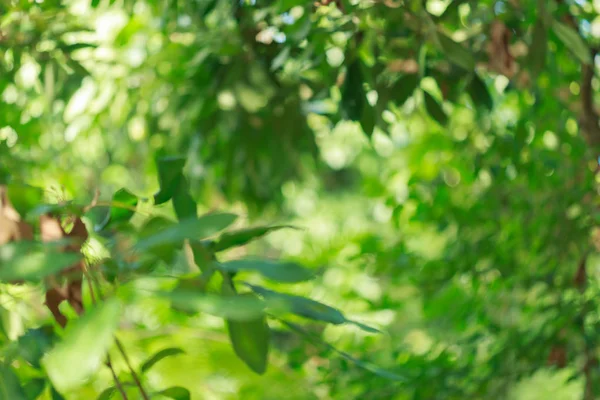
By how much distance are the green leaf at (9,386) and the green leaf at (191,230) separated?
0.30ft

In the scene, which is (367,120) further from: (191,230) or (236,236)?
(191,230)

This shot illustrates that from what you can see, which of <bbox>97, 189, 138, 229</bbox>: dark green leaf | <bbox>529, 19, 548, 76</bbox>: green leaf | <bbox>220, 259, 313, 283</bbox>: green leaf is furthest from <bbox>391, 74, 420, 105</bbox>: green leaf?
<bbox>220, 259, 313, 283</bbox>: green leaf

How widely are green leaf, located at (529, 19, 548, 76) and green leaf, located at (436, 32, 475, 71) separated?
0.32 feet

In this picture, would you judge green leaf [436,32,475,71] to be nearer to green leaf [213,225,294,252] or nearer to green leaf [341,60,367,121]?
green leaf [341,60,367,121]

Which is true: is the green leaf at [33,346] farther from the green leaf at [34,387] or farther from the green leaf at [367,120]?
the green leaf at [367,120]

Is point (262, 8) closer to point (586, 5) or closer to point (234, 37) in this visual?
point (234, 37)

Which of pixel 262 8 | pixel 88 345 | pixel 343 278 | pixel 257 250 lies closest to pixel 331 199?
pixel 257 250

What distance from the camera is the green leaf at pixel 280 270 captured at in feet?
1.12

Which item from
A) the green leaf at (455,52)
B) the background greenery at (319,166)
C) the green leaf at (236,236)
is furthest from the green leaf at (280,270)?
the green leaf at (455,52)

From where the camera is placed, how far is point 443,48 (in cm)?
64

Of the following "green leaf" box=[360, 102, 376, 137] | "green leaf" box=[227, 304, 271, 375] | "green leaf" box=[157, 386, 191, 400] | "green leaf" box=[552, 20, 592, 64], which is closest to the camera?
"green leaf" box=[227, 304, 271, 375]

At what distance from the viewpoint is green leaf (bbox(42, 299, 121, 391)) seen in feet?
0.91

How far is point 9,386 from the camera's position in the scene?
0.38 meters

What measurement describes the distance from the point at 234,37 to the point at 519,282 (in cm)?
46
